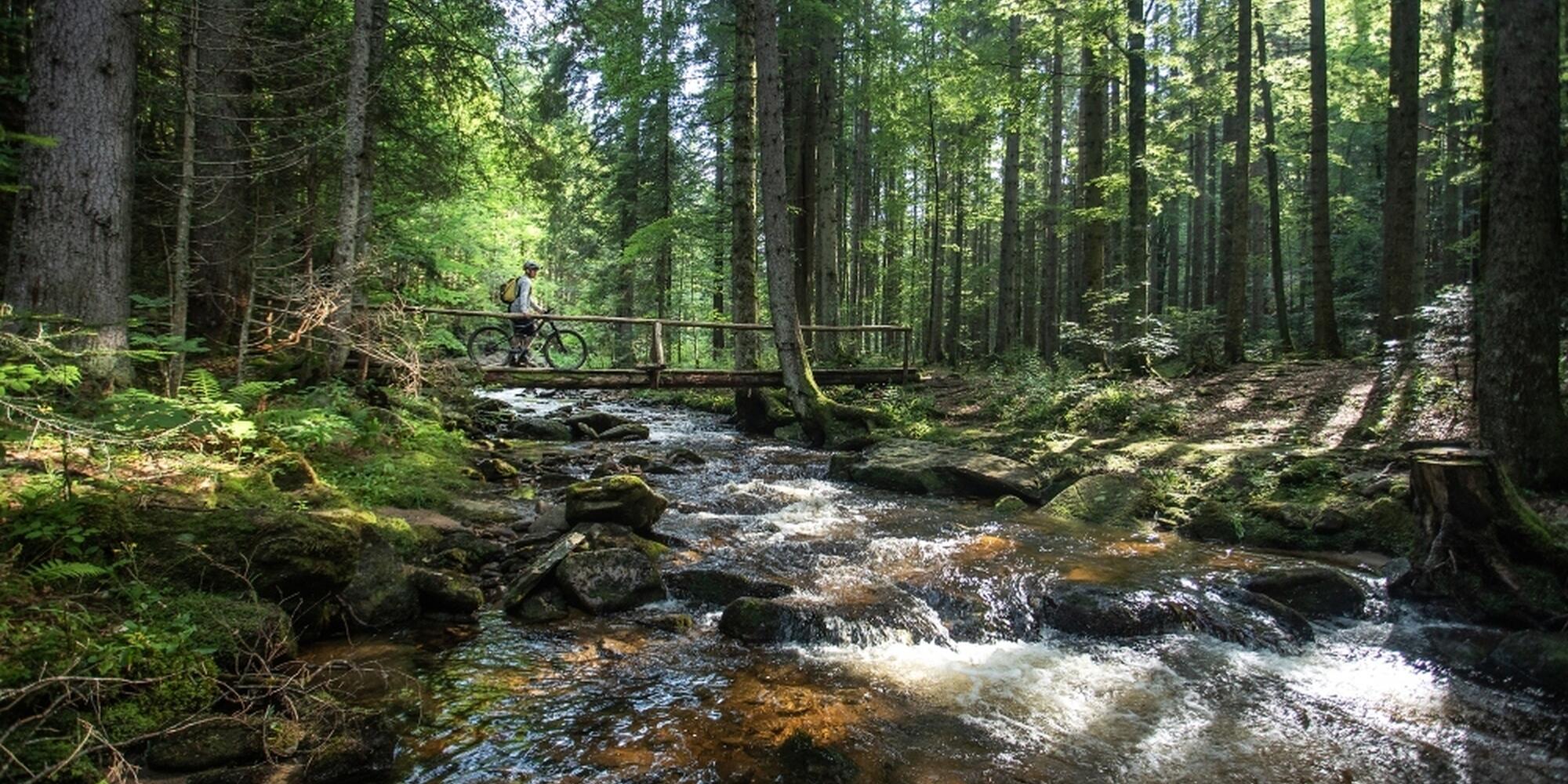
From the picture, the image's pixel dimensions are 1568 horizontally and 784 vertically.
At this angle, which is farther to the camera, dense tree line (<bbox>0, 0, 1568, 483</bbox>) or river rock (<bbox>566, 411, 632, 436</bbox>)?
river rock (<bbox>566, 411, 632, 436</bbox>)

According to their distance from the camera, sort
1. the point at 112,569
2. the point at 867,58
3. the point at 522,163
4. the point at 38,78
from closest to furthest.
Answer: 1. the point at 112,569
2. the point at 38,78
3. the point at 522,163
4. the point at 867,58

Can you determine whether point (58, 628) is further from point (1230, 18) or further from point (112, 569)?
point (1230, 18)

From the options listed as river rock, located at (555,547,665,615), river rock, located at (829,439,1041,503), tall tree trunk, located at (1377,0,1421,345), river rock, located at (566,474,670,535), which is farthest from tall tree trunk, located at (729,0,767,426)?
tall tree trunk, located at (1377,0,1421,345)

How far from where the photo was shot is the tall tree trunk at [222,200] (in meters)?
8.54

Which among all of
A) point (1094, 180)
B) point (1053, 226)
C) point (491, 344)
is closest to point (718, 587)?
point (491, 344)

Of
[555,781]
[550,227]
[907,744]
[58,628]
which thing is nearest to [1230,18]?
[907,744]

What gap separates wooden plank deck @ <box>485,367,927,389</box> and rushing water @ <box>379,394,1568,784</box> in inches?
253

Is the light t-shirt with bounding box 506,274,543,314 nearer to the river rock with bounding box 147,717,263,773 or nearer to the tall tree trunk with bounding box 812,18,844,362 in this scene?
the tall tree trunk with bounding box 812,18,844,362

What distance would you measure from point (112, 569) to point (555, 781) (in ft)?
8.30

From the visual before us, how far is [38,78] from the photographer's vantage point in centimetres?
575

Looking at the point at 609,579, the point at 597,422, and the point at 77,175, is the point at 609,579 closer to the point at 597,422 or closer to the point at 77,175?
the point at 77,175

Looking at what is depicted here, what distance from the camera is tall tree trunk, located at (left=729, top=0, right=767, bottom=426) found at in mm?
14789

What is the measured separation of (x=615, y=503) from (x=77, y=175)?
16.3ft

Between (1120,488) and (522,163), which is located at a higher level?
(522,163)
